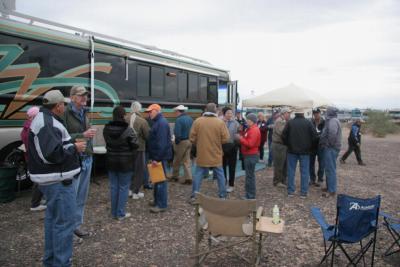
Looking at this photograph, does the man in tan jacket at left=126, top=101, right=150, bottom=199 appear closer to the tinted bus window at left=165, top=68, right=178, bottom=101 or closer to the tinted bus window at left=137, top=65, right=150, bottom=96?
the tinted bus window at left=137, top=65, right=150, bottom=96

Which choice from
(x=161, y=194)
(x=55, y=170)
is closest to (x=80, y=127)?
(x=55, y=170)

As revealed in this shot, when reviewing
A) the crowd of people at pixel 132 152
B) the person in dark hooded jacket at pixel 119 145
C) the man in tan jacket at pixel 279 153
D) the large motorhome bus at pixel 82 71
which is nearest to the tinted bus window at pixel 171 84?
the large motorhome bus at pixel 82 71

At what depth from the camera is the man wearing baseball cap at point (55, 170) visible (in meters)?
3.06

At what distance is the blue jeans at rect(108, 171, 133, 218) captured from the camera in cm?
507

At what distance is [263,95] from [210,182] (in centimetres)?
499

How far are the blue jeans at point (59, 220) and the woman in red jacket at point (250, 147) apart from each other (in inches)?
141

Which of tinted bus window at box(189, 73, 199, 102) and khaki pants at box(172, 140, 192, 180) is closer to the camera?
khaki pants at box(172, 140, 192, 180)

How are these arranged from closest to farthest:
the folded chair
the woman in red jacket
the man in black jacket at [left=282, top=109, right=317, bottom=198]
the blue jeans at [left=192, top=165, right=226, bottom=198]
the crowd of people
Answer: the crowd of people
the folded chair
the blue jeans at [left=192, top=165, right=226, bottom=198]
the woman in red jacket
the man in black jacket at [left=282, top=109, right=317, bottom=198]

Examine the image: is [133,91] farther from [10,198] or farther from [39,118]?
[39,118]

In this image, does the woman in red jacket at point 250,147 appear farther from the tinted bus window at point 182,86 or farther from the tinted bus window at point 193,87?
the tinted bus window at point 193,87

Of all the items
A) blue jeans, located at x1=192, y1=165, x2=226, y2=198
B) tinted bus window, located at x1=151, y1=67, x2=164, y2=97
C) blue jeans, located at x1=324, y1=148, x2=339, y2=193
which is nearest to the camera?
blue jeans, located at x1=192, y1=165, x2=226, y2=198

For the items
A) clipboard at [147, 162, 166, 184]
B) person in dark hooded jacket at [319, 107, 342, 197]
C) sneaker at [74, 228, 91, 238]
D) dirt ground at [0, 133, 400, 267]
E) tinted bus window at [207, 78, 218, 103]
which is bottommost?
dirt ground at [0, 133, 400, 267]

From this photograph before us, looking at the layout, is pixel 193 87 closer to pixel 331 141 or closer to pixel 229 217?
pixel 331 141

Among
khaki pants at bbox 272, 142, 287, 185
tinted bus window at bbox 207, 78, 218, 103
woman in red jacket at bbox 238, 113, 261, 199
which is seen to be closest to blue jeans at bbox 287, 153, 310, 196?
khaki pants at bbox 272, 142, 287, 185
